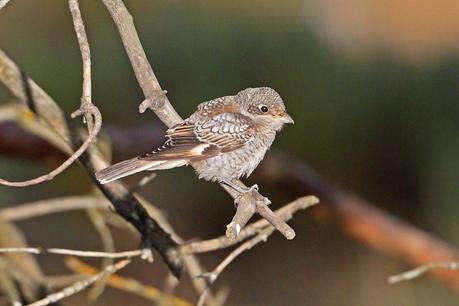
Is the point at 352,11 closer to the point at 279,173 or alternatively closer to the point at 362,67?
the point at 362,67

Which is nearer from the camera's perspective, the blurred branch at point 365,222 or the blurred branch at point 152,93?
the blurred branch at point 152,93

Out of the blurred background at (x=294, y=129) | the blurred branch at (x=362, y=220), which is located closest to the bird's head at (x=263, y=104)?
the blurred branch at (x=362, y=220)

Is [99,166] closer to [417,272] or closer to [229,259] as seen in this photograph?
[229,259]

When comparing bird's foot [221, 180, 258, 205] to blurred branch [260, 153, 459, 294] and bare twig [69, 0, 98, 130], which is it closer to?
bare twig [69, 0, 98, 130]

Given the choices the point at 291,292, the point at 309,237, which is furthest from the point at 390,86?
the point at 291,292

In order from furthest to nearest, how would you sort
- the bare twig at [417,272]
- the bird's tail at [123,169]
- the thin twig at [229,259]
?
the bare twig at [417,272]
the thin twig at [229,259]
the bird's tail at [123,169]

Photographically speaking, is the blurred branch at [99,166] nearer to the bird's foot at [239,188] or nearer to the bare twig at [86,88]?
the bird's foot at [239,188]

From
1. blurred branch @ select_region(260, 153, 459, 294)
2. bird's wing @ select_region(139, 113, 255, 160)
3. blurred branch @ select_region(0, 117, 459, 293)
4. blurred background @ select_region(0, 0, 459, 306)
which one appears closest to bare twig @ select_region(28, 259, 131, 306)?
bird's wing @ select_region(139, 113, 255, 160)
